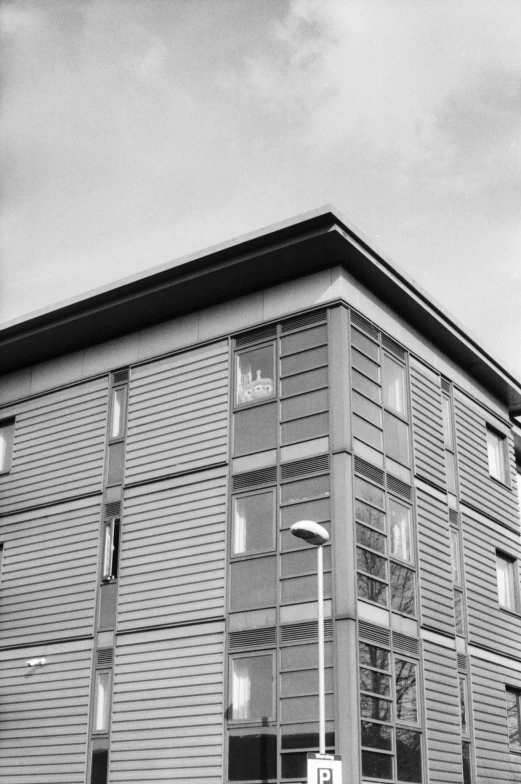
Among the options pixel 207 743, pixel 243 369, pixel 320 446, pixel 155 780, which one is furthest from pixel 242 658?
pixel 243 369

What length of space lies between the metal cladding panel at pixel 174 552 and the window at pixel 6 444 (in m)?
4.69

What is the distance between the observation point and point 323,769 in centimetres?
1548

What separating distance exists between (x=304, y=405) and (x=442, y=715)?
6775mm

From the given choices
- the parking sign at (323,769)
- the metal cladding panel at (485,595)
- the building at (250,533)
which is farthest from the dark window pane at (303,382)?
the parking sign at (323,769)

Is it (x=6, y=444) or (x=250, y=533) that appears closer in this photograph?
(x=250, y=533)

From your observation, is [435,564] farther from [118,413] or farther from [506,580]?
[118,413]

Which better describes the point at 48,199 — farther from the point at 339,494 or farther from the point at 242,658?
the point at 242,658

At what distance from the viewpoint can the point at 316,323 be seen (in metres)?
21.4

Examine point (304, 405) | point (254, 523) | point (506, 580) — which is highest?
point (304, 405)

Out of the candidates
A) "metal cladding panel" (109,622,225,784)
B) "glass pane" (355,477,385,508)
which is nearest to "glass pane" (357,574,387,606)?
"glass pane" (355,477,385,508)

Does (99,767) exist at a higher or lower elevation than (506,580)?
lower

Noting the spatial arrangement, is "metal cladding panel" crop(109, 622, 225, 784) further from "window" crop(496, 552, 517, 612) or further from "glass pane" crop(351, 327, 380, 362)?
"window" crop(496, 552, 517, 612)

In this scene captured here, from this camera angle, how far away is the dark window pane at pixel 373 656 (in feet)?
61.7

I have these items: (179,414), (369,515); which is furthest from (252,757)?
(179,414)
